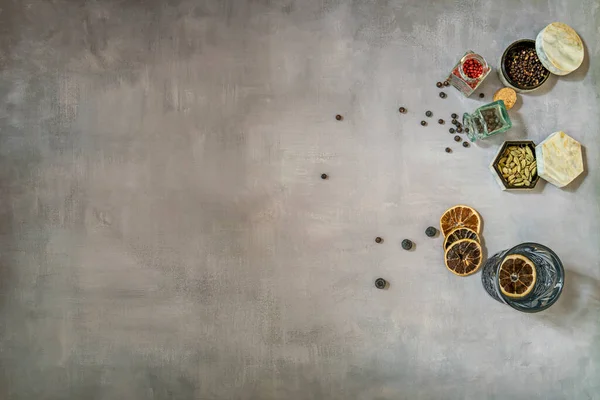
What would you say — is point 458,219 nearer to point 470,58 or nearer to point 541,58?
point 470,58

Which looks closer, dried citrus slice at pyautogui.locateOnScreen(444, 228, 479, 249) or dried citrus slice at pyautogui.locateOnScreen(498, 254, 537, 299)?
dried citrus slice at pyautogui.locateOnScreen(498, 254, 537, 299)

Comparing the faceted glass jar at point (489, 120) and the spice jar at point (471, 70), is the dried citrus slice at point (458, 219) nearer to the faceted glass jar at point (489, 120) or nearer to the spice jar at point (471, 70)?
the faceted glass jar at point (489, 120)

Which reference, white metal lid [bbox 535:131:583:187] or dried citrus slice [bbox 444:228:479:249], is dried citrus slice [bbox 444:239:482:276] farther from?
white metal lid [bbox 535:131:583:187]

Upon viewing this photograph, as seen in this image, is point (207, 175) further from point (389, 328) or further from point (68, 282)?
point (389, 328)

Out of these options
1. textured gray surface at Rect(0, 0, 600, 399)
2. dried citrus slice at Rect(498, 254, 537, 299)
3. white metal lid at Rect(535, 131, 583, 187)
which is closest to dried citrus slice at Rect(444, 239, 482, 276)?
textured gray surface at Rect(0, 0, 600, 399)

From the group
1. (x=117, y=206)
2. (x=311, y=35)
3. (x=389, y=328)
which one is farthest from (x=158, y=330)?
(x=311, y=35)
